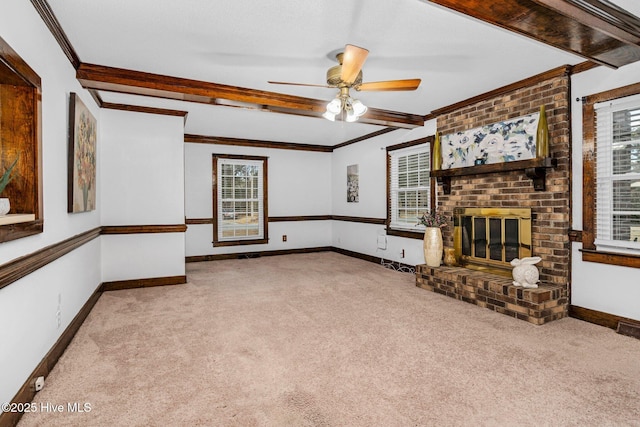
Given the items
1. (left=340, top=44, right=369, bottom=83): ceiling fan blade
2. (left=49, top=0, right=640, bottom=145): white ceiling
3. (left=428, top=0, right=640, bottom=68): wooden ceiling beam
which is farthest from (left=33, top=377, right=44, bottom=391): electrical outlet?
(left=428, top=0, right=640, bottom=68): wooden ceiling beam

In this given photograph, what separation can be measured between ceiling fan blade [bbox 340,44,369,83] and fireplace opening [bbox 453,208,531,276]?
8.22ft

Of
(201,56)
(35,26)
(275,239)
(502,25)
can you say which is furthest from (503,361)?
(275,239)

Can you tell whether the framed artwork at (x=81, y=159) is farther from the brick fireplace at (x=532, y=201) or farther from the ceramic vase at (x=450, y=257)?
the ceramic vase at (x=450, y=257)

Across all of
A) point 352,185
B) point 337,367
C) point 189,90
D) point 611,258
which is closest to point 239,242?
point 352,185

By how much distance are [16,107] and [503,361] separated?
3555 mm

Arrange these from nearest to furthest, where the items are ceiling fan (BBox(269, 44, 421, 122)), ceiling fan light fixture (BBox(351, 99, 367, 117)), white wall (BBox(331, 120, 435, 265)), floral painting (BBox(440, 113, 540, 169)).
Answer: ceiling fan (BBox(269, 44, 421, 122)), ceiling fan light fixture (BBox(351, 99, 367, 117)), floral painting (BBox(440, 113, 540, 169)), white wall (BBox(331, 120, 435, 265))

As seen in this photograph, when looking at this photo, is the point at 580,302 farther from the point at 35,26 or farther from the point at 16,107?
the point at 35,26

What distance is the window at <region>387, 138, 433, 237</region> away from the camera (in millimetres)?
5473

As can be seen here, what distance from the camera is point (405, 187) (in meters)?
5.89

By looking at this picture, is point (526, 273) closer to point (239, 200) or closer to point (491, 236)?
point (491, 236)

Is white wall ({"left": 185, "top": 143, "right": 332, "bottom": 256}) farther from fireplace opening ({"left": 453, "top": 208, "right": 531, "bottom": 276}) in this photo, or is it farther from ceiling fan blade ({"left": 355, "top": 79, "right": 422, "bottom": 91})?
ceiling fan blade ({"left": 355, "top": 79, "right": 422, "bottom": 91})

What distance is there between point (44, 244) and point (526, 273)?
162 inches

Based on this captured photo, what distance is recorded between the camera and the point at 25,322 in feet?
6.64

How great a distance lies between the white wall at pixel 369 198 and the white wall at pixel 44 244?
176 inches
